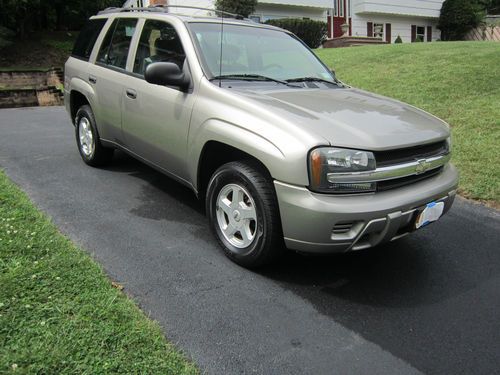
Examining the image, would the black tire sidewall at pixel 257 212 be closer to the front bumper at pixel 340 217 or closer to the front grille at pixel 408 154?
the front bumper at pixel 340 217

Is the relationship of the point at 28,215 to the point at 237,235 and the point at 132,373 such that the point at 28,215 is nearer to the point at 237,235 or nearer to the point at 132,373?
the point at 237,235

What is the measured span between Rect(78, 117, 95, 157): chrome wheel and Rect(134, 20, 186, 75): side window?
1.40 meters

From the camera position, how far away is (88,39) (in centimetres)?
A: 591

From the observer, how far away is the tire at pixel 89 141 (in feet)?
18.5

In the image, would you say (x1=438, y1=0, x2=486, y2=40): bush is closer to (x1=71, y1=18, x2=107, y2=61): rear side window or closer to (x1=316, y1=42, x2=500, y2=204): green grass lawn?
(x1=316, y1=42, x2=500, y2=204): green grass lawn

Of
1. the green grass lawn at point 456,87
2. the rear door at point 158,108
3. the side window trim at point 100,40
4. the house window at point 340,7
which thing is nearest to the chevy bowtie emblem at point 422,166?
the rear door at point 158,108

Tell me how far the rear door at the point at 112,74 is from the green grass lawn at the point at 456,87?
393 cm

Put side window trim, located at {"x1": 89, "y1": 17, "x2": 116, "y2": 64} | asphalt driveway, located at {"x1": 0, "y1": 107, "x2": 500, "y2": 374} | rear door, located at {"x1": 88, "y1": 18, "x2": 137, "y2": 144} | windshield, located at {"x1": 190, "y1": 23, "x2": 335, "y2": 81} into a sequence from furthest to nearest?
side window trim, located at {"x1": 89, "y1": 17, "x2": 116, "y2": 64} < rear door, located at {"x1": 88, "y1": 18, "x2": 137, "y2": 144} < windshield, located at {"x1": 190, "y1": 23, "x2": 335, "y2": 81} < asphalt driveway, located at {"x1": 0, "y1": 107, "x2": 500, "y2": 374}

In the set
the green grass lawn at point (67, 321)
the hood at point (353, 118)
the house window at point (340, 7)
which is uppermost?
the house window at point (340, 7)

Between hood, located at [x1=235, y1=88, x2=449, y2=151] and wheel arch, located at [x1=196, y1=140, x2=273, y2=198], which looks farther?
wheel arch, located at [x1=196, y1=140, x2=273, y2=198]

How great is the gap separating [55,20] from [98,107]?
29.7 metres

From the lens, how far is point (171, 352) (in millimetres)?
2559

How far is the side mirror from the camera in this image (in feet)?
12.1

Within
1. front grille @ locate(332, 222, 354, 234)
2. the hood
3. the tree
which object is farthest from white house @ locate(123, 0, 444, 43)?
front grille @ locate(332, 222, 354, 234)
